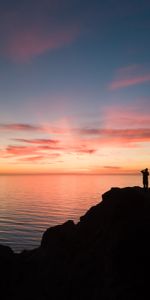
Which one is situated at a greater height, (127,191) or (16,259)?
(127,191)

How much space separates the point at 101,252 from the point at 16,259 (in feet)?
31.6

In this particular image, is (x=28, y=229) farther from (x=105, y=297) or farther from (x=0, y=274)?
(x=105, y=297)

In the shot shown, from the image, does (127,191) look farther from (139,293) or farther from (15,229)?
(15,229)

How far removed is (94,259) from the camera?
970 inches

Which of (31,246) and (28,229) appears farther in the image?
(28,229)

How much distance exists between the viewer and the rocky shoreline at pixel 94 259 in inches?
811

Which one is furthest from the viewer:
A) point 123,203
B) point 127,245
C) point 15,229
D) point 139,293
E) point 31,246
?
point 15,229

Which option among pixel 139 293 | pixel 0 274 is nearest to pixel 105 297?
→ pixel 139 293

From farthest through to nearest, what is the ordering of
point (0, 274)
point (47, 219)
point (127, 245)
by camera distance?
point (47, 219) < point (0, 274) < point (127, 245)

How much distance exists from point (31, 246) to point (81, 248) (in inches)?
1976

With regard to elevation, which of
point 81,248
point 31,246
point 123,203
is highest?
point 123,203

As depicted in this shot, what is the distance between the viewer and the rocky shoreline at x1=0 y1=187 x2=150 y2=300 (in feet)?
67.6

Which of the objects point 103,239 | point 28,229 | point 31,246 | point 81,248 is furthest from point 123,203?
point 28,229

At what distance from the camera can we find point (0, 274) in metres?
28.3
